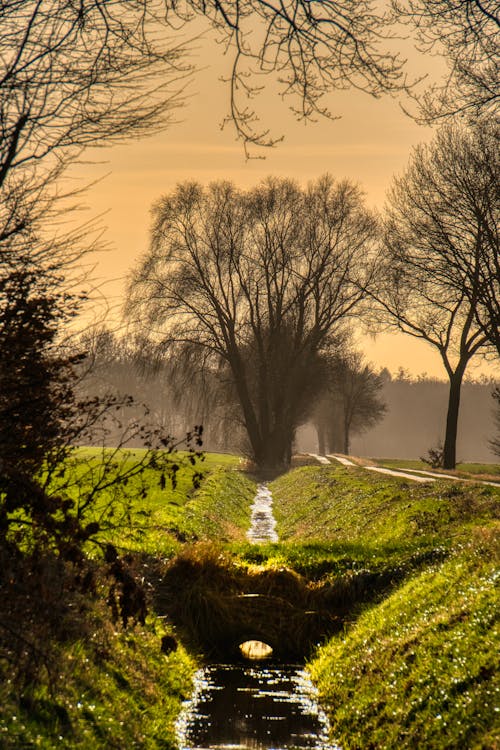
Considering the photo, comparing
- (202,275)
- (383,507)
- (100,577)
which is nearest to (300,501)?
(383,507)

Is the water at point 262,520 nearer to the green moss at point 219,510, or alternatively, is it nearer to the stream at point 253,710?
the green moss at point 219,510

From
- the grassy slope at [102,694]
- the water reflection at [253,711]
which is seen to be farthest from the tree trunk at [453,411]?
the grassy slope at [102,694]

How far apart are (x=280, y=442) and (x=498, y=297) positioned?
970 inches

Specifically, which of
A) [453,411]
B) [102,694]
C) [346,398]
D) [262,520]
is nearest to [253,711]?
[102,694]

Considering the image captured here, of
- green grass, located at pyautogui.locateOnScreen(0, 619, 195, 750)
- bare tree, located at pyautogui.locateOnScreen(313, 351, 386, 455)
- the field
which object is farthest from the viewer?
bare tree, located at pyautogui.locateOnScreen(313, 351, 386, 455)

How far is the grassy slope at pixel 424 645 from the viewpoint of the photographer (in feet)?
29.0

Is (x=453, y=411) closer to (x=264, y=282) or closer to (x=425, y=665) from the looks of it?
(x=264, y=282)

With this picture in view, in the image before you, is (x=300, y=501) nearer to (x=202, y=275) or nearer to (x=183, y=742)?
(x=202, y=275)

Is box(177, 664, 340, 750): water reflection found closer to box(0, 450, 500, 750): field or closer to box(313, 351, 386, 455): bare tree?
box(0, 450, 500, 750): field

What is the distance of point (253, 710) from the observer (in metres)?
11.8

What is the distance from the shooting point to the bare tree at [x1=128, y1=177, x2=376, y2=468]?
4903 centimetres

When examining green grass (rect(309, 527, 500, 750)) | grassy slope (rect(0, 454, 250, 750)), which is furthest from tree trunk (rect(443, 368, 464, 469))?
grassy slope (rect(0, 454, 250, 750))

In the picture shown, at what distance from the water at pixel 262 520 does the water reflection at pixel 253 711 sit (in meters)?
11.9

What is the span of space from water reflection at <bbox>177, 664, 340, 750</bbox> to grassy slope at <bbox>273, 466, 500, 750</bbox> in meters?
0.32
